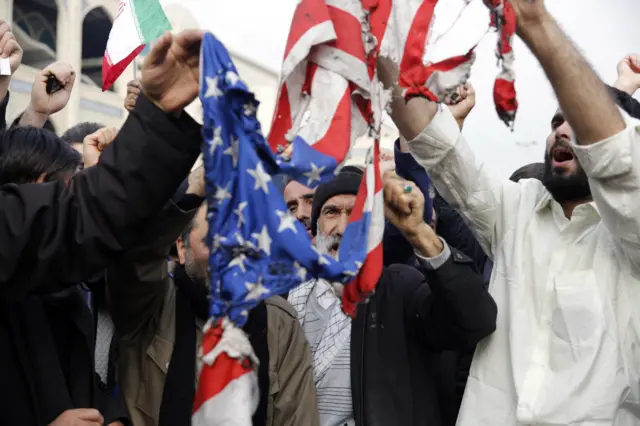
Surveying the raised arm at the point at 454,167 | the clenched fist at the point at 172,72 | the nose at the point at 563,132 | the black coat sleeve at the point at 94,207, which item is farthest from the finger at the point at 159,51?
the nose at the point at 563,132

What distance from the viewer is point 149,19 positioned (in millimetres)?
2809

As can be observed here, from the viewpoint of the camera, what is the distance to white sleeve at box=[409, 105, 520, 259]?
2.18 metres

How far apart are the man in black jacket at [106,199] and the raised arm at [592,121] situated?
881mm

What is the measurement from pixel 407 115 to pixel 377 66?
0.34 metres

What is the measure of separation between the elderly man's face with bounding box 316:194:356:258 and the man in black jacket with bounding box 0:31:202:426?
3.44ft

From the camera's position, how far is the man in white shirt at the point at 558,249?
1876 mm

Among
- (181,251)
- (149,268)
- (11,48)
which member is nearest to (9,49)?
(11,48)

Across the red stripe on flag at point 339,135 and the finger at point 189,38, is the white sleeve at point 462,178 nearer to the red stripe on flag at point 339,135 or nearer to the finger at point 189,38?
the red stripe on flag at point 339,135

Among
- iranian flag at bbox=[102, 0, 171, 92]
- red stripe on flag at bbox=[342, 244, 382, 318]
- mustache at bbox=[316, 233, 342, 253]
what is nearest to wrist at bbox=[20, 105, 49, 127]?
iranian flag at bbox=[102, 0, 171, 92]

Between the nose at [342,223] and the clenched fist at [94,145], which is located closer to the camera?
the nose at [342,223]

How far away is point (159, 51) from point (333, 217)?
46.9 inches

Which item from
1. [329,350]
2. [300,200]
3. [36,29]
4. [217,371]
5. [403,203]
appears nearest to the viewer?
[217,371]

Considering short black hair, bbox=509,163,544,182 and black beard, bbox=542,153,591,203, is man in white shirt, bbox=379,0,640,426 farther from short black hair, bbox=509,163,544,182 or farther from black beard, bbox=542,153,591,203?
short black hair, bbox=509,163,544,182

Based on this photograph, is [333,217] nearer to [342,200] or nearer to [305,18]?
[342,200]
